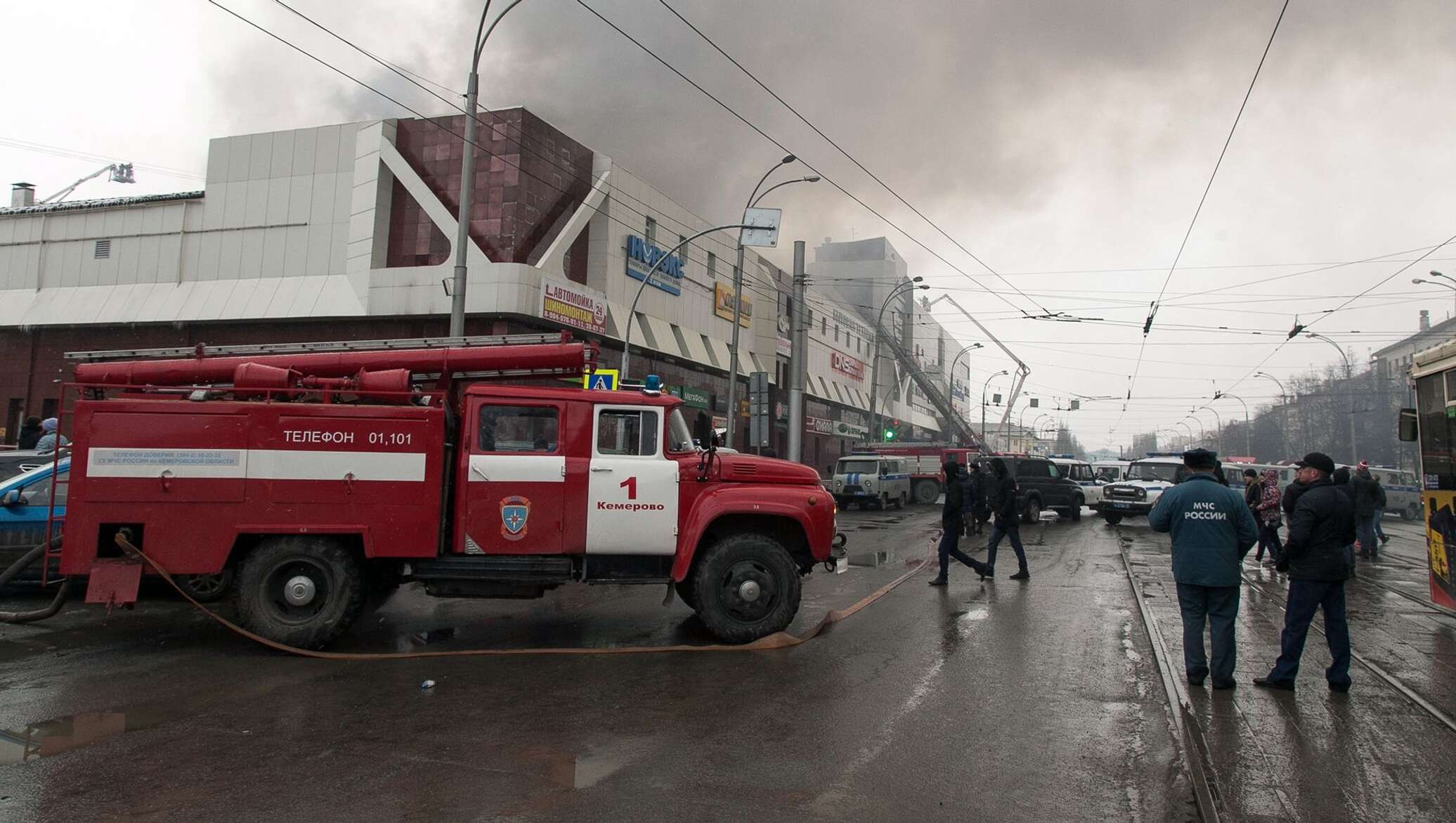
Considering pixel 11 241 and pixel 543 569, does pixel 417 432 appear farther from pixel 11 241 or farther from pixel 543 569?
pixel 11 241

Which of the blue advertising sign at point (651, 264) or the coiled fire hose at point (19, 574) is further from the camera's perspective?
the blue advertising sign at point (651, 264)

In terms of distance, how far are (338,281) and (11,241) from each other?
47.4 feet

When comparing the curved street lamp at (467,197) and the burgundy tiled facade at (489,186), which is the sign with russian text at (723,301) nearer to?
the burgundy tiled facade at (489,186)

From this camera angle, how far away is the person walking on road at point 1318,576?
627 cm

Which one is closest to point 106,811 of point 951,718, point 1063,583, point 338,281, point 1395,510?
point 951,718

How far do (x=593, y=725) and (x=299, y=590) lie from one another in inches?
138

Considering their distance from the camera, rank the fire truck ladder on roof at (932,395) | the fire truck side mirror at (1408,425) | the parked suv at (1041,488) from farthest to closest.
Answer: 1. the fire truck ladder on roof at (932,395)
2. the parked suv at (1041,488)
3. the fire truck side mirror at (1408,425)

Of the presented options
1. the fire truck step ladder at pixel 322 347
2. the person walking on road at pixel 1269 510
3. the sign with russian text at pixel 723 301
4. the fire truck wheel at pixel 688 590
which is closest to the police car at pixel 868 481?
the sign with russian text at pixel 723 301

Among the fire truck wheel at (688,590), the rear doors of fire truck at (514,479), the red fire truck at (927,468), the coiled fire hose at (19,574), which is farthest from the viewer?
the red fire truck at (927,468)

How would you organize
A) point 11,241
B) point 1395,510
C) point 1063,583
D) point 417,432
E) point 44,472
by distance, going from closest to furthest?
1. point 417,432
2. point 44,472
3. point 1063,583
4. point 11,241
5. point 1395,510

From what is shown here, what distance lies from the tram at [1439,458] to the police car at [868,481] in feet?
65.0

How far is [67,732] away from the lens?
17.6 feet

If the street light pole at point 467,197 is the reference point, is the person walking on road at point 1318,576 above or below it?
below

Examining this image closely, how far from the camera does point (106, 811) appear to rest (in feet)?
13.6
